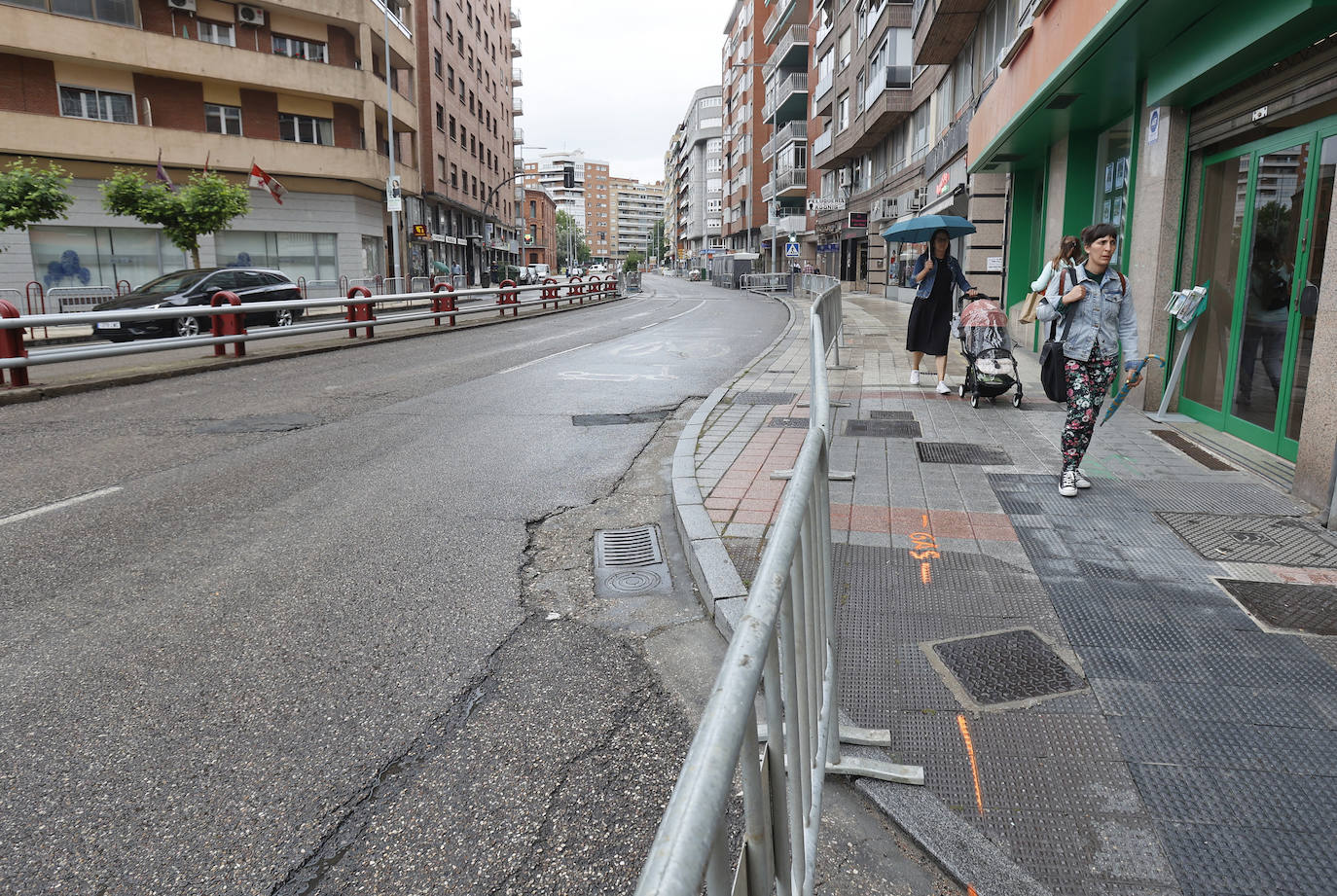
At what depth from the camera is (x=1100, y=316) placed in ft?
20.7

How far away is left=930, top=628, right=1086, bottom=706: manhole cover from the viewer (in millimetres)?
3559

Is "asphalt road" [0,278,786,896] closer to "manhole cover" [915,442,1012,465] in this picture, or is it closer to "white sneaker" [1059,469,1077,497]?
"manhole cover" [915,442,1012,465]

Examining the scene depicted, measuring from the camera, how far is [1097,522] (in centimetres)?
568

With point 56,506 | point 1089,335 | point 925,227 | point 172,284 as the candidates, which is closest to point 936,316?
point 925,227

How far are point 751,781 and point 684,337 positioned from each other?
19202mm

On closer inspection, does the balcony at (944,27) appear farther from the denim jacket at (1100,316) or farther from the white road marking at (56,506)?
the white road marking at (56,506)

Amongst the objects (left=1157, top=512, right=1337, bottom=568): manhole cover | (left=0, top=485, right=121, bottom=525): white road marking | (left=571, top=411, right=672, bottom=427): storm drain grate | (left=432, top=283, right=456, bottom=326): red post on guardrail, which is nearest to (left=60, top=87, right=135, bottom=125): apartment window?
(left=432, top=283, right=456, bottom=326): red post on guardrail

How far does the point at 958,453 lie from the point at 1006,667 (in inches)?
164

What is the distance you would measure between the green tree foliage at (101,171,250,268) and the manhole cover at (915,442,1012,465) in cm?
2572

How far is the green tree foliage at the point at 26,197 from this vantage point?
22.6 m

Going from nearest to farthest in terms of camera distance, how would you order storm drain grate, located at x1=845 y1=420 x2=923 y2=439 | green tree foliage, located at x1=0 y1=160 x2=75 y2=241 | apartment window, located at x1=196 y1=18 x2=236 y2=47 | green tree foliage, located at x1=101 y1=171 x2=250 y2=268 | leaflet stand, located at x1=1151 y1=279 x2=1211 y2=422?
storm drain grate, located at x1=845 y1=420 x2=923 y2=439, leaflet stand, located at x1=1151 y1=279 x2=1211 y2=422, green tree foliage, located at x1=0 y1=160 x2=75 y2=241, green tree foliage, located at x1=101 y1=171 x2=250 y2=268, apartment window, located at x1=196 y1=18 x2=236 y2=47

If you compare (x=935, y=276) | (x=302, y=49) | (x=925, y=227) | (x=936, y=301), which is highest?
(x=302, y=49)

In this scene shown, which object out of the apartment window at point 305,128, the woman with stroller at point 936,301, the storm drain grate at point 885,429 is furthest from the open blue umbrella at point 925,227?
the apartment window at point 305,128

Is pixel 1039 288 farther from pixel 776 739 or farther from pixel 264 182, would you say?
pixel 264 182
